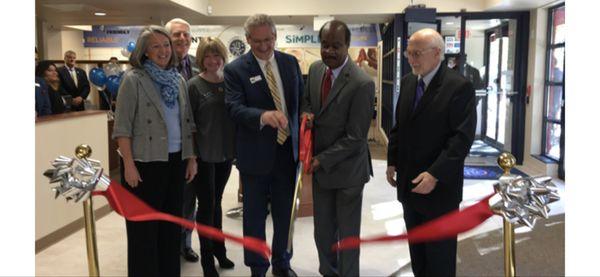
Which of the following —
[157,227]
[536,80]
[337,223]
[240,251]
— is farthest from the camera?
[536,80]

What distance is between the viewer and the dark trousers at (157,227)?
254cm

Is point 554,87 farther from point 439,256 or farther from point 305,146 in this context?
point 305,146

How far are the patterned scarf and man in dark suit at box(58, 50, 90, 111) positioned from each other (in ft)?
16.8

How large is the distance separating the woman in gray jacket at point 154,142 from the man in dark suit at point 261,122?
0.98ft

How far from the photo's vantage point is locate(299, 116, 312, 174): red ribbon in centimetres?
265

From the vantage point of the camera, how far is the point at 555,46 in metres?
6.75

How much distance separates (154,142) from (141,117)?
0.14 meters

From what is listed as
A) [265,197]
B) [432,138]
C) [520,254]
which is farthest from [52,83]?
[520,254]

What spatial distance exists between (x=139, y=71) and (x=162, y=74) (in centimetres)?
11

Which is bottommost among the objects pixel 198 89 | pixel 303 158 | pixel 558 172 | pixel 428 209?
pixel 558 172

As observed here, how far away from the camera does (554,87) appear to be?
6809 millimetres
